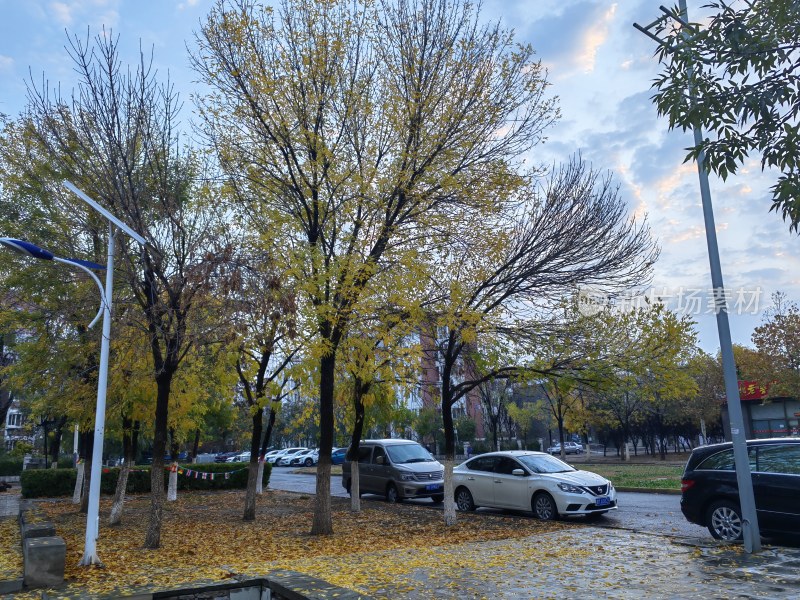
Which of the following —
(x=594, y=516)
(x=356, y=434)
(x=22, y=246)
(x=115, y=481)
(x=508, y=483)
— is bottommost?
(x=594, y=516)

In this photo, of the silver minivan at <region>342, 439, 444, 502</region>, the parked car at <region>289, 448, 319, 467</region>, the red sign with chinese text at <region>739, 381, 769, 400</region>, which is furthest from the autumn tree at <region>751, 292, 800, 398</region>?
the parked car at <region>289, 448, 319, 467</region>

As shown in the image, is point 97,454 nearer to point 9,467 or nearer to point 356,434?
point 356,434

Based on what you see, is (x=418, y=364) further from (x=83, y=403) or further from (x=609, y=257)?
(x=83, y=403)

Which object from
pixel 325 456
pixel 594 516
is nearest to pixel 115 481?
pixel 325 456

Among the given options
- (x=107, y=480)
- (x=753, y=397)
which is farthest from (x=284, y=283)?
(x=753, y=397)

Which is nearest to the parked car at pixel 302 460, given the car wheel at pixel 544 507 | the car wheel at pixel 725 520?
the car wheel at pixel 544 507

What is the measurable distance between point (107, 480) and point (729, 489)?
23.1 m

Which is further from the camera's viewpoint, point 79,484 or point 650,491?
point 79,484

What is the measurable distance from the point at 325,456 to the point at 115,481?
656 inches

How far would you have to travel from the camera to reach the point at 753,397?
34.8 m

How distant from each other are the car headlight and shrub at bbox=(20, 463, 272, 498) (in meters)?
14.3

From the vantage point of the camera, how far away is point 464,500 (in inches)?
637

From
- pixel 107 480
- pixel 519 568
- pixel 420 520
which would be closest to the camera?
pixel 519 568

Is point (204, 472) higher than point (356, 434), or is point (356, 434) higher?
point (356, 434)
